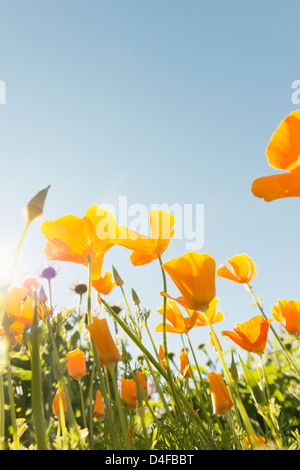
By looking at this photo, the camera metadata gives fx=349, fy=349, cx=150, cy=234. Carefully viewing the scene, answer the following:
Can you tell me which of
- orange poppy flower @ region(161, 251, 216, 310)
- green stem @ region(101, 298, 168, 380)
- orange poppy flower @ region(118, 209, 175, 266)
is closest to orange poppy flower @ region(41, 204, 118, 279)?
orange poppy flower @ region(118, 209, 175, 266)

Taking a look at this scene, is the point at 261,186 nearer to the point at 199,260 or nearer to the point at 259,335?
the point at 199,260

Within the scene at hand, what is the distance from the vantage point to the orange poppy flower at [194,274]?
765 mm

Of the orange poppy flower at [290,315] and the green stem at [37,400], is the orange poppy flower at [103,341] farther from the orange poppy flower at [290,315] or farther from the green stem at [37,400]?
the orange poppy flower at [290,315]

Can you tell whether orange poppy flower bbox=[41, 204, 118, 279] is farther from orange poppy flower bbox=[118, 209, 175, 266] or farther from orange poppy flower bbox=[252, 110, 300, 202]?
orange poppy flower bbox=[252, 110, 300, 202]

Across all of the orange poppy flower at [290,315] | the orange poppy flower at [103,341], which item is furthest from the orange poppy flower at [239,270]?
the orange poppy flower at [103,341]

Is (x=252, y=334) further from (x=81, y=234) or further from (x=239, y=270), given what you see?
(x=81, y=234)

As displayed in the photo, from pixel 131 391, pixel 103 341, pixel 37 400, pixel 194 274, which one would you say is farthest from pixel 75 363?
pixel 37 400

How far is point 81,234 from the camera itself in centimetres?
89

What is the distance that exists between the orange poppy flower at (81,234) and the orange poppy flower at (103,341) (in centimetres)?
25

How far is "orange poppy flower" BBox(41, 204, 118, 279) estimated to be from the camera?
868 mm

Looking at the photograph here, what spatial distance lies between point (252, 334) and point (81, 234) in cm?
52

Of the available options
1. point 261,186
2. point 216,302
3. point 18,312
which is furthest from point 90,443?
point 216,302

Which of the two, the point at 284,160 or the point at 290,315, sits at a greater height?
the point at 284,160
